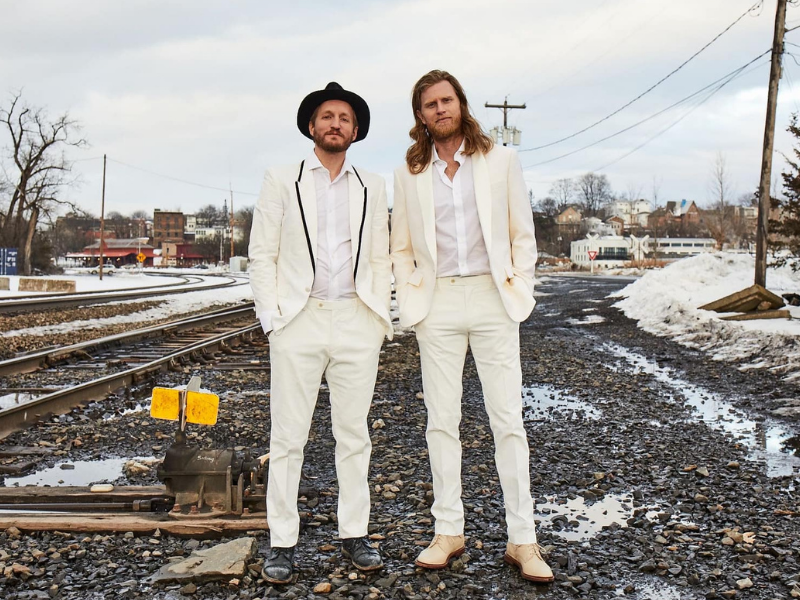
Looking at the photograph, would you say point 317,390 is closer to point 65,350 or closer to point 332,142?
point 332,142

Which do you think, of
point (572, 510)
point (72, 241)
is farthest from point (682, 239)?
point (572, 510)

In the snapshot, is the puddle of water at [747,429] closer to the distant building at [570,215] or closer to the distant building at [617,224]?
the distant building at [617,224]

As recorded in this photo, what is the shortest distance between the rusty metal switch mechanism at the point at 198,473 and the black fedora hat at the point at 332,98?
1.51 m

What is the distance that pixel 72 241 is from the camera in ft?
446

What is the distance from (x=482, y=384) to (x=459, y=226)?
0.79 m

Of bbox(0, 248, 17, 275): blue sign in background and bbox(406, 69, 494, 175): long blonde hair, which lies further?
bbox(0, 248, 17, 275): blue sign in background

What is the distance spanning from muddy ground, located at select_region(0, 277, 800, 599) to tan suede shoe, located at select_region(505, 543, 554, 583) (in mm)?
59

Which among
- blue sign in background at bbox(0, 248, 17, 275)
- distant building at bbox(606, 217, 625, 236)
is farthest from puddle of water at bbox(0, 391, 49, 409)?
distant building at bbox(606, 217, 625, 236)

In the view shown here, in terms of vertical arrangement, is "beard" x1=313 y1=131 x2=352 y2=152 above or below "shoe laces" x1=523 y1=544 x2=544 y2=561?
above

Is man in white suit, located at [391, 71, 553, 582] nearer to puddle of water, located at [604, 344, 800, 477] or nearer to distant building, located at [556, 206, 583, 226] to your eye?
puddle of water, located at [604, 344, 800, 477]

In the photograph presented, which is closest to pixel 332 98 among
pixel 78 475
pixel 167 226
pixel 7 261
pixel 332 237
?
pixel 332 237

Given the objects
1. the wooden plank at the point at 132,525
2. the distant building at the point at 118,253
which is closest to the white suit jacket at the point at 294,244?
the wooden plank at the point at 132,525

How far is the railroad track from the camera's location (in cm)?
675

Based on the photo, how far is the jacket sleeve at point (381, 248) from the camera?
11.7ft
